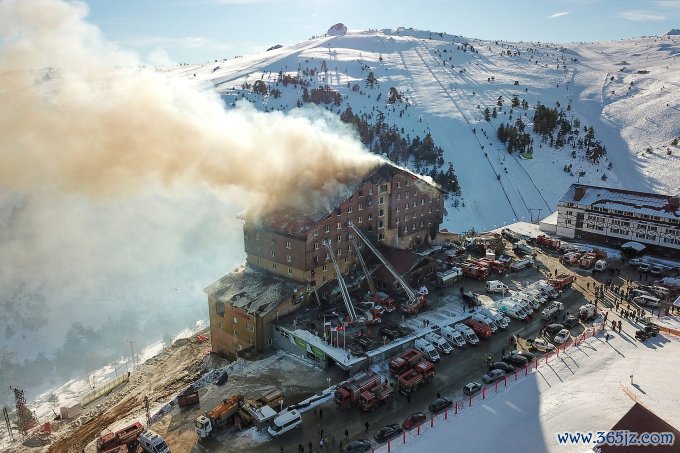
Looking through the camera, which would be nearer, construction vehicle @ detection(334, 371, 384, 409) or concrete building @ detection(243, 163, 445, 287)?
construction vehicle @ detection(334, 371, 384, 409)

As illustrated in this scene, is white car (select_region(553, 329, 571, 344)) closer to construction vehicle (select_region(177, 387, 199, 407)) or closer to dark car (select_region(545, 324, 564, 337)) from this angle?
dark car (select_region(545, 324, 564, 337))

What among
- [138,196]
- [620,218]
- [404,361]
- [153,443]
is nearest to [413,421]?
[404,361]

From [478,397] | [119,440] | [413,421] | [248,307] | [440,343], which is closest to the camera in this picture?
[119,440]

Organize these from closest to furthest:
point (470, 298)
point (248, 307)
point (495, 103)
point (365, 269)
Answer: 1. point (248, 307)
2. point (470, 298)
3. point (365, 269)
4. point (495, 103)

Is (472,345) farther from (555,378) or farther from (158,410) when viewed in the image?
(158,410)

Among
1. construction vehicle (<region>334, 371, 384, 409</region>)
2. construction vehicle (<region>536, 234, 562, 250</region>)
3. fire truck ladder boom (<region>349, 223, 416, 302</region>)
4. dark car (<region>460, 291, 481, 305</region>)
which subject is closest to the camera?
construction vehicle (<region>334, 371, 384, 409</region>)

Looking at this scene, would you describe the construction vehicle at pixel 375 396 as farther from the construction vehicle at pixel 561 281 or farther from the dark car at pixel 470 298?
the construction vehicle at pixel 561 281

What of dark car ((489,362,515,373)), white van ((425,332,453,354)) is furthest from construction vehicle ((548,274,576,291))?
dark car ((489,362,515,373))

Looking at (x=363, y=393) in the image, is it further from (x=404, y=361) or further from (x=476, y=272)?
(x=476, y=272)
